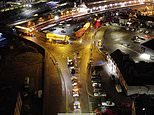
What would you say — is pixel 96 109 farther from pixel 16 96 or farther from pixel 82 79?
pixel 16 96

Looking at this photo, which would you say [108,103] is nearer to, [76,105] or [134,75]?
[76,105]

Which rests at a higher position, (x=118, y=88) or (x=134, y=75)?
(x=134, y=75)

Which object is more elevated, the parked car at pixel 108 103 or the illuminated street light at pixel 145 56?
the illuminated street light at pixel 145 56

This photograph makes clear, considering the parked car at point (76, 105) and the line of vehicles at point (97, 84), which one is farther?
the line of vehicles at point (97, 84)

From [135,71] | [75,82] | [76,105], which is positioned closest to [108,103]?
[76,105]

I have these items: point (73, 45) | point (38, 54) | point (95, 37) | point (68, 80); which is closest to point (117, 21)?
point (95, 37)

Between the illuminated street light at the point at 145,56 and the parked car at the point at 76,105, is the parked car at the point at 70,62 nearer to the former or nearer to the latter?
the parked car at the point at 76,105

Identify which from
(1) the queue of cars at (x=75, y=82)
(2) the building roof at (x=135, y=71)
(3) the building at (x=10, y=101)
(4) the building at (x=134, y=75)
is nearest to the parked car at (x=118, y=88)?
(4) the building at (x=134, y=75)
